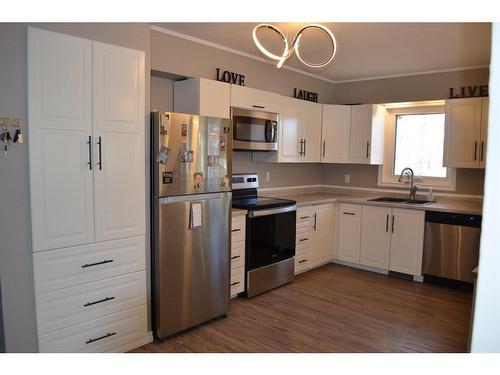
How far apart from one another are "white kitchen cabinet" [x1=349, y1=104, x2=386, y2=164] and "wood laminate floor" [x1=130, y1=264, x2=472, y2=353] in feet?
5.20

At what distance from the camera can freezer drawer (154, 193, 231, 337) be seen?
2.69 m

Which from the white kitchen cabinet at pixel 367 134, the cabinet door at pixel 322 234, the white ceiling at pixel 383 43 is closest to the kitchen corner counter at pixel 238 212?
the cabinet door at pixel 322 234

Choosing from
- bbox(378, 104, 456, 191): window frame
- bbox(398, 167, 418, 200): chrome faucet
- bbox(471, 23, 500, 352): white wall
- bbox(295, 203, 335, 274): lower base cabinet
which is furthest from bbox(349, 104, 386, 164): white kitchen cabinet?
bbox(471, 23, 500, 352): white wall

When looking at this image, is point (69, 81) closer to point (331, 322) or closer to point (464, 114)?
point (331, 322)

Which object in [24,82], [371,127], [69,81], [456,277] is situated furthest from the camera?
[371,127]

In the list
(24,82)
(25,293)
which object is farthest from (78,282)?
(24,82)

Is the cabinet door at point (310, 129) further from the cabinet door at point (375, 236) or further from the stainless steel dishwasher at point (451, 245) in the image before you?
the stainless steel dishwasher at point (451, 245)

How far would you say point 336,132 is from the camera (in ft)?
15.9

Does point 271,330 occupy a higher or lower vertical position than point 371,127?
lower

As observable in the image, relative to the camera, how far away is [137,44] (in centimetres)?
253

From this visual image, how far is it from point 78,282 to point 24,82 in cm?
123

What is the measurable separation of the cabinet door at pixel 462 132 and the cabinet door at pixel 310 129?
1479mm
